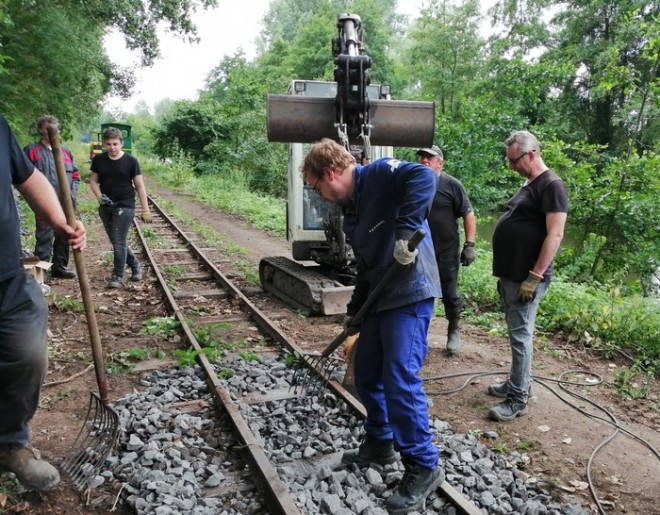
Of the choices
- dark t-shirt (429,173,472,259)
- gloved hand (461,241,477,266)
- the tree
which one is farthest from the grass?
the tree

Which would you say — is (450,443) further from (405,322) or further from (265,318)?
(265,318)

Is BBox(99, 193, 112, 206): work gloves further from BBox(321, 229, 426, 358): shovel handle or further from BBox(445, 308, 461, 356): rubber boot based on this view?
BBox(321, 229, 426, 358): shovel handle

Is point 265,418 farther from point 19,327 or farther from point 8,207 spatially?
point 8,207

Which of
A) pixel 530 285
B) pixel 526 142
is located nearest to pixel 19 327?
pixel 530 285

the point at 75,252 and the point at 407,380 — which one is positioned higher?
the point at 75,252

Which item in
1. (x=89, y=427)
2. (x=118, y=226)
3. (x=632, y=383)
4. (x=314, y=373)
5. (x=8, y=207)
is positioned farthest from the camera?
(x=118, y=226)

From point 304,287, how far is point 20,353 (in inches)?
164

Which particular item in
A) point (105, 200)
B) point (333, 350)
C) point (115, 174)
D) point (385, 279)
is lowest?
point (333, 350)

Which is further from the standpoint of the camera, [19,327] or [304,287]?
[304,287]

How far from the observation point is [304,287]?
22.1ft

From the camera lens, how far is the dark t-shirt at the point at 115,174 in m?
7.20

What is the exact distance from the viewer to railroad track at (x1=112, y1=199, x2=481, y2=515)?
119 inches

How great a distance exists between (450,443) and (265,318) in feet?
9.74

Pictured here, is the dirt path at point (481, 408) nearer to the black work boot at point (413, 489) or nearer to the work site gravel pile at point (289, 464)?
the work site gravel pile at point (289, 464)
